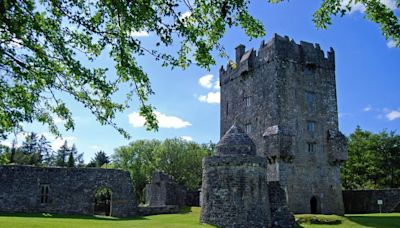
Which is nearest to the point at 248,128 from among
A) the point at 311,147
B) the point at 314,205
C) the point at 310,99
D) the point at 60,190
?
the point at 311,147

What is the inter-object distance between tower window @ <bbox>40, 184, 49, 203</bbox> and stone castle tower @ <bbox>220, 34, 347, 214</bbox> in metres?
18.4

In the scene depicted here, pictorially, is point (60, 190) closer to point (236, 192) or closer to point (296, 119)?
point (236, 192)

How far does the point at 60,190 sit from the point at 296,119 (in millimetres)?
21281

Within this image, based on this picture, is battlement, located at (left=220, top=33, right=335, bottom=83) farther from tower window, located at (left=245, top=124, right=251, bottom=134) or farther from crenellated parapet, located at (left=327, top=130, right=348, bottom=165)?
crenellated parapet, located at (left=327, top=130, right=348, bottom=165)

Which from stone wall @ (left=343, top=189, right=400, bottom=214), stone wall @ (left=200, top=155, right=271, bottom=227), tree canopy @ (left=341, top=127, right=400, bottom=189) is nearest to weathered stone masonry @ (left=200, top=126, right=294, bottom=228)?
stone wall @ (left=200, top=155, right=271, bottom=227)

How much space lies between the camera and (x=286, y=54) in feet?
126

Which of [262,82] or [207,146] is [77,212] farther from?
[207,146]

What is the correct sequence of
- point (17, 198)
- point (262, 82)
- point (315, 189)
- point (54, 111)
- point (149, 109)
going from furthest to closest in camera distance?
point (262, 82) → point (315, 189) → point (17, 198) → point (54, 111) → point (149, 109)

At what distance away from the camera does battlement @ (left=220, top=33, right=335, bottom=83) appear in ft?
125

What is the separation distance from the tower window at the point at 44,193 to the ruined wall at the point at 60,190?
0.04 metres

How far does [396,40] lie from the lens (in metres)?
11.0

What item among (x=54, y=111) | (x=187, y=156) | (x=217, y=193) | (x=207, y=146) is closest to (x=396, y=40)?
(x=54, y=111)

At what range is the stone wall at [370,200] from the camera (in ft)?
138

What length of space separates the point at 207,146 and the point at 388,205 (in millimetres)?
38120
